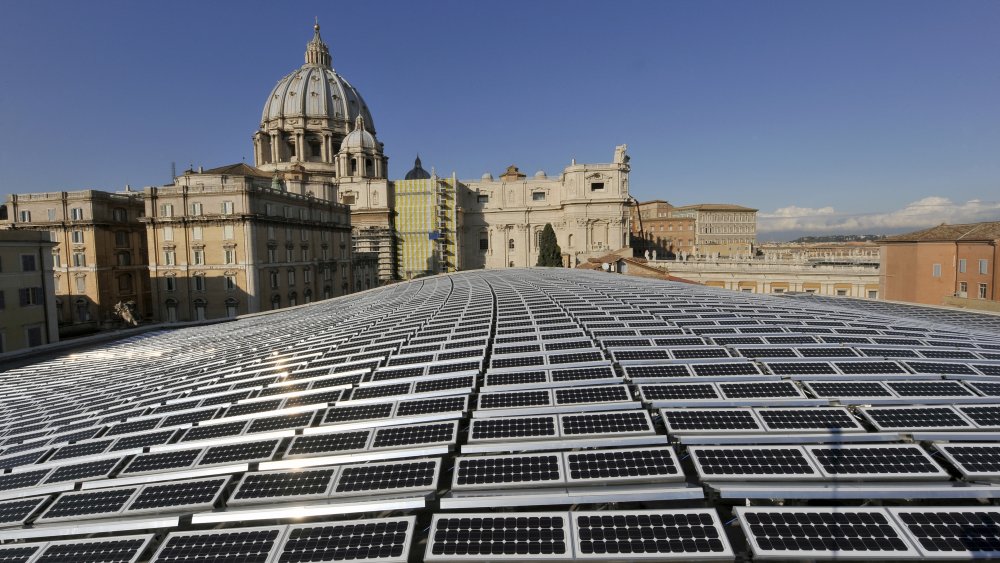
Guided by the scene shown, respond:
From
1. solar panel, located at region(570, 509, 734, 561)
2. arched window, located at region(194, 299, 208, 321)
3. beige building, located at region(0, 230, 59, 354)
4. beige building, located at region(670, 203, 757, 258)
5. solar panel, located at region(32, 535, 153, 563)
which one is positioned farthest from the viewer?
beige building, located at region(670, 203, 757, 258)

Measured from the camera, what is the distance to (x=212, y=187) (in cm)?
4234

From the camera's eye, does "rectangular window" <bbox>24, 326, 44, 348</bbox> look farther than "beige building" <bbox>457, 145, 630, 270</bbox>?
No

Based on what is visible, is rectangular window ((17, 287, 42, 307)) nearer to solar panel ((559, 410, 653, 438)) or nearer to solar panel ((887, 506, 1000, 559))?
solar panel ((559, 410, 653, 438))

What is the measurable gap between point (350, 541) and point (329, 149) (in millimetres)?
91619

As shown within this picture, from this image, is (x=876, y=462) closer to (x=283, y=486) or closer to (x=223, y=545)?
(x=283, y=486)

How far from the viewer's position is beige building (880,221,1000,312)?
3294cm

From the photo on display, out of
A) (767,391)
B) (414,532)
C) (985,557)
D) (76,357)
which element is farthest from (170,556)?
(76,357)

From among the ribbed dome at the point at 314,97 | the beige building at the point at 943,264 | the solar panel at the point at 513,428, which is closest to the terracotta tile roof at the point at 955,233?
the beige building at the point at 943,264

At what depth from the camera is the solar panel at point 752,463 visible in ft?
16.7

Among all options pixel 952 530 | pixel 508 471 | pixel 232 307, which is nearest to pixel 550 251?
pixel 232 307

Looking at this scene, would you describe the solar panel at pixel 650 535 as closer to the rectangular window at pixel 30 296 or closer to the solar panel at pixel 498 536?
the solar panel at pixel 498 536

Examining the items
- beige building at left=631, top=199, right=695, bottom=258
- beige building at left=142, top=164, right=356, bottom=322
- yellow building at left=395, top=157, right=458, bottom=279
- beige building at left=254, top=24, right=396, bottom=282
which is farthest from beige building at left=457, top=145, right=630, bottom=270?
beige building at left=142, top=164, right=356, bottom=322

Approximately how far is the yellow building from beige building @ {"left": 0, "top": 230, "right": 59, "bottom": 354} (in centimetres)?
4963

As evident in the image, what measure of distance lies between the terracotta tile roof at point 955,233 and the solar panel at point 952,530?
42079 mm
